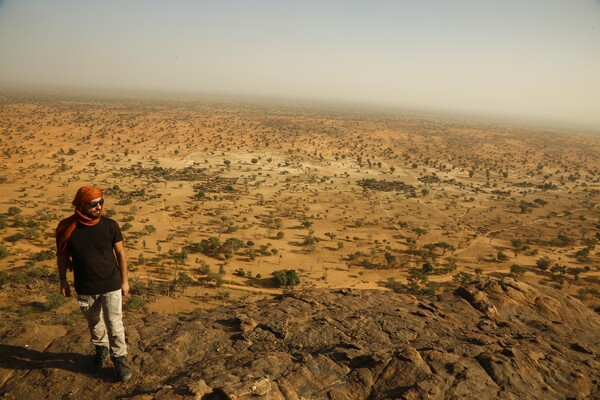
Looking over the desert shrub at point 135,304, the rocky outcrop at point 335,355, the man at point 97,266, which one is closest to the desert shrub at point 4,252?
the desert shrub at point 135,304

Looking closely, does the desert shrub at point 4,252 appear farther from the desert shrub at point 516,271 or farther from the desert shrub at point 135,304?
the desert shrub at point 516,271

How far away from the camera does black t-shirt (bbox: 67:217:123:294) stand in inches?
166

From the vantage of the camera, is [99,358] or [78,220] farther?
[99,358]

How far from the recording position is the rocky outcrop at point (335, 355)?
14.5 ft

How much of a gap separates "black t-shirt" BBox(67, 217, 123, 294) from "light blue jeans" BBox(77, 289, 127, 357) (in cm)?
15

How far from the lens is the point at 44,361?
4.89 meters

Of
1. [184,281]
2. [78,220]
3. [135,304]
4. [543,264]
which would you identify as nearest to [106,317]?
[78,220]

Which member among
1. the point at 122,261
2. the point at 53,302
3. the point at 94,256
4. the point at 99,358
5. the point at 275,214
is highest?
the point at 94,256

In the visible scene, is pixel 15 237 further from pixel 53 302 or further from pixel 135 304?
pixel 135 304

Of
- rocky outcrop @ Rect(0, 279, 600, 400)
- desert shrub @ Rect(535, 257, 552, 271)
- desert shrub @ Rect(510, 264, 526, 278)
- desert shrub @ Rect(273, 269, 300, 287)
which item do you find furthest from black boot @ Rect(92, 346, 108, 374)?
desert shrub @ Rect(535, 257, 552, 271)

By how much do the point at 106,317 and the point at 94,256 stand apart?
0.92 m

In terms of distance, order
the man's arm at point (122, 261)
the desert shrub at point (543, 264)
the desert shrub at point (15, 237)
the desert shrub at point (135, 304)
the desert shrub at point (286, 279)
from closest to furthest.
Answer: the man's arm at point (122, 261) → the desert shrub at point (135, 304) → the desert shrub at point (286, 279) → the desert shrub at point (15, 237) → the desert shrub at point (543, 264)

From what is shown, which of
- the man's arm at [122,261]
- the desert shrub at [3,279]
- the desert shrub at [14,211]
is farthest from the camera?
the desert shrub at [14,211]

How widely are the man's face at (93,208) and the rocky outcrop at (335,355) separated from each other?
7.46ft
